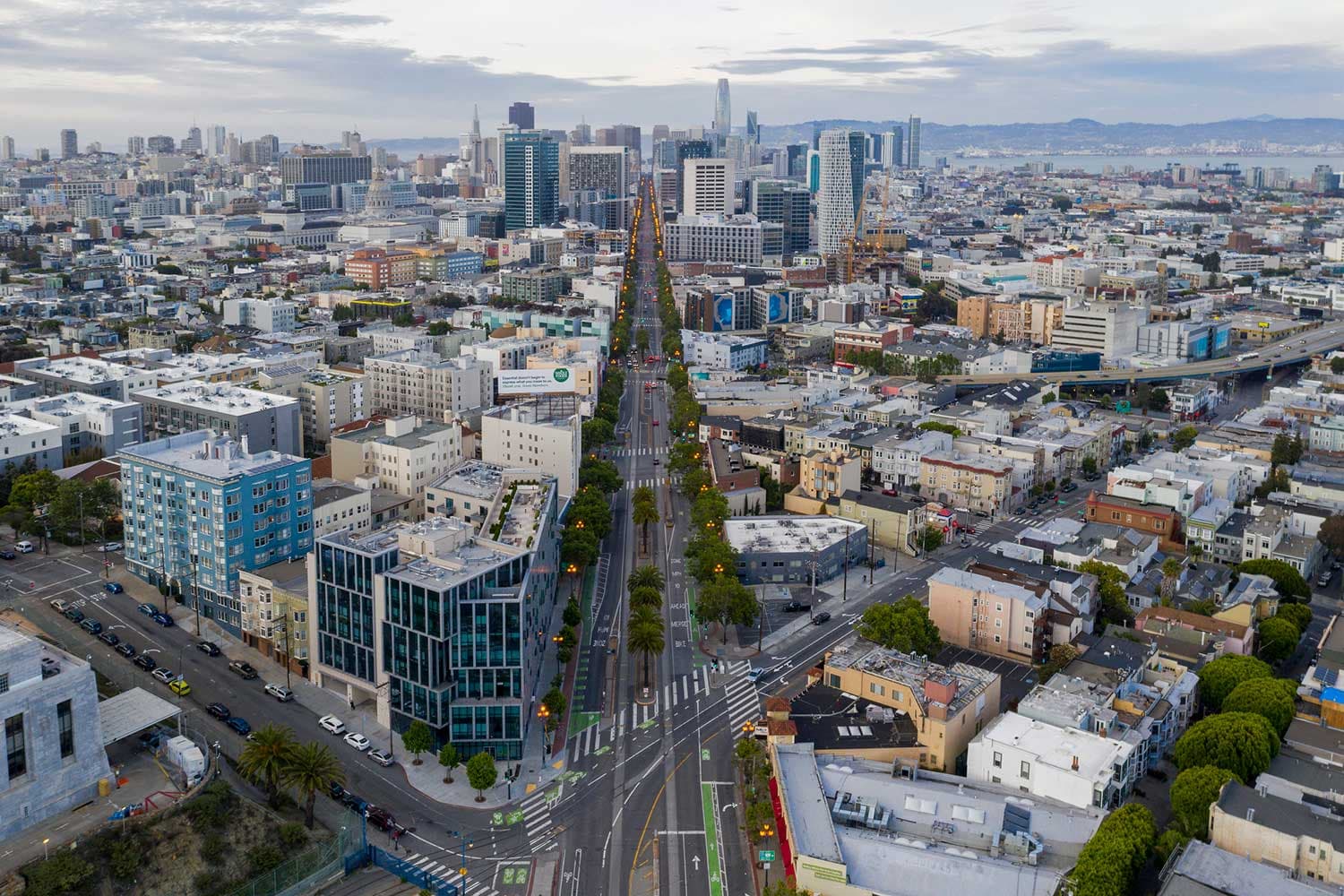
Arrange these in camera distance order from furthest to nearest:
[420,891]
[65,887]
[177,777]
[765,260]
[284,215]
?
[284,215], [765,260], [177,777], [420,891], [65,887]

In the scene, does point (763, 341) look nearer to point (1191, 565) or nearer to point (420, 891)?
point (1191, 565)

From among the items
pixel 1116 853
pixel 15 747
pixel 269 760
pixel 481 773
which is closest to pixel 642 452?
pixel 481 773

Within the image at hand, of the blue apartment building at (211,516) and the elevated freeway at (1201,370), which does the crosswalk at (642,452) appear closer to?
the elevated freeway at (1201,370)

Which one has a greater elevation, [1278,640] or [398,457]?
[398,457]

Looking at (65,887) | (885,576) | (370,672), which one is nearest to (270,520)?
(370,672)

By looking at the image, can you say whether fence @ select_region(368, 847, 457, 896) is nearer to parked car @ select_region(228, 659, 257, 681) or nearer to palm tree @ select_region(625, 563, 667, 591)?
parked car @ select_region(228, 659, 257, 681)

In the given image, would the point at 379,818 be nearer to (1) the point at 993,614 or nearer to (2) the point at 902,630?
(2) the point at 902,630

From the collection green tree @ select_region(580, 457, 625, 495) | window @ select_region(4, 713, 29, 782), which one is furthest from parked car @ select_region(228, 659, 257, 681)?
green tree @ select_region(580, 457, 625, 495)

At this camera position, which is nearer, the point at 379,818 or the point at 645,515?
the point at 379,818

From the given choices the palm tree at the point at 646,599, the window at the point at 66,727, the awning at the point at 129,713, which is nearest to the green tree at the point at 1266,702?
the palm tree at the point at 646,599
